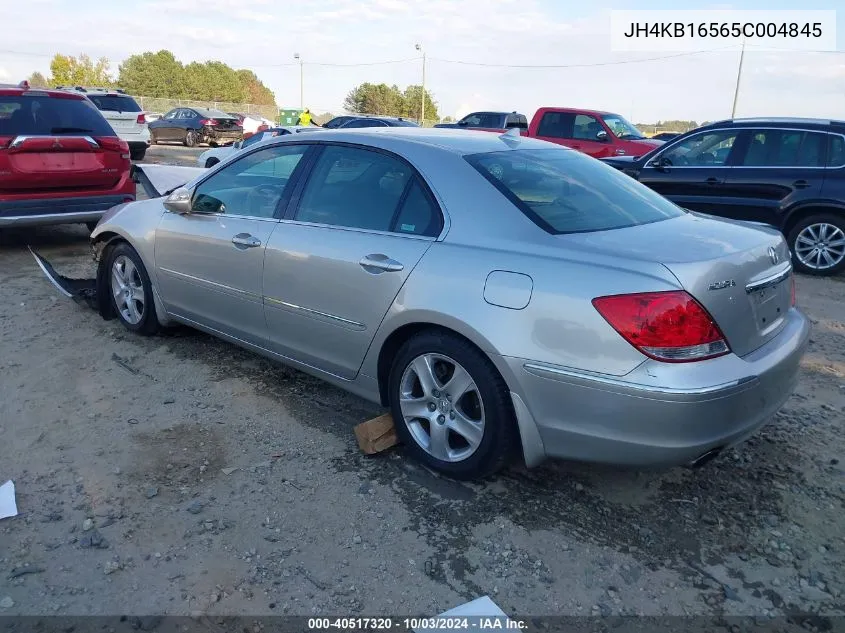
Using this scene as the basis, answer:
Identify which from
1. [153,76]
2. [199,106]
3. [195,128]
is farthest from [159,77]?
[195,128]

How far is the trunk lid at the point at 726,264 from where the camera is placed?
8.86 feet

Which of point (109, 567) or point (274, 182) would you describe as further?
point (274, 182)

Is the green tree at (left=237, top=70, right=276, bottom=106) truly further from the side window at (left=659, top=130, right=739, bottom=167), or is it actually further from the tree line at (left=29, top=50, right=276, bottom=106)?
the side window at (left=659, top=130, right=739, bottom=167)

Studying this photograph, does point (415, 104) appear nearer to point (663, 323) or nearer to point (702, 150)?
point (702, 150)

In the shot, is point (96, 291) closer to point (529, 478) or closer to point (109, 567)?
point (109, 567)

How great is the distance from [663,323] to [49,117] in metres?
7.02

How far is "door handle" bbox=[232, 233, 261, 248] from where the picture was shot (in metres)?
3.97

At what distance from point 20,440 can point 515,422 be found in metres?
2.53

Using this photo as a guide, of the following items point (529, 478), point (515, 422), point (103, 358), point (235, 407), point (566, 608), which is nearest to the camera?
point (566, 608)

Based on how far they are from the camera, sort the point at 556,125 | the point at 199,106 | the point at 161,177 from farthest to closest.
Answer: the point at 199,106, the point at 556,125, the point at 161,177

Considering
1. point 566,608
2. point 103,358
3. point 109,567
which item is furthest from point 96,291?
point 566,608

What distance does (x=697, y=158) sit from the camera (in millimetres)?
8609

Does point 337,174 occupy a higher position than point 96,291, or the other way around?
point 337,174

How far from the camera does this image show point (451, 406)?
10.5ft
